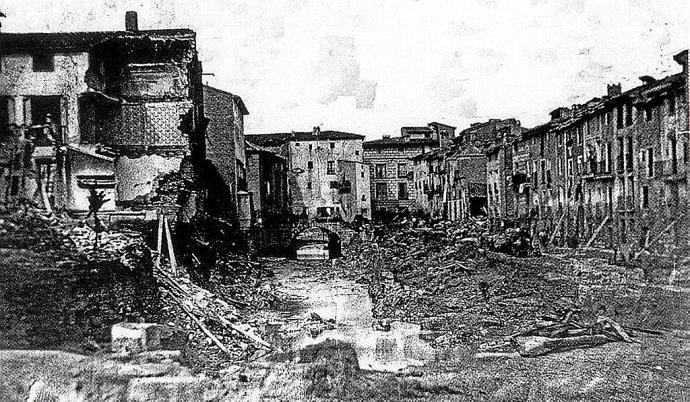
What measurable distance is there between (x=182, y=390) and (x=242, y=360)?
0.50m

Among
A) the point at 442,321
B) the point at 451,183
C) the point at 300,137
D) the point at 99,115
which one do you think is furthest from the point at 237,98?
the point at 442,321

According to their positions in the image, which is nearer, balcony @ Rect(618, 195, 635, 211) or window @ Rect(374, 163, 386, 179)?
balcony @ Rect(618, 195, 635, 211)

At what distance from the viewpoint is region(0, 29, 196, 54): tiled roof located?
538 centimetres

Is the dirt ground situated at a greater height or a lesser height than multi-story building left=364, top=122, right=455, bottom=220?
lesser

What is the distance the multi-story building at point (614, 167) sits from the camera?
5223mm

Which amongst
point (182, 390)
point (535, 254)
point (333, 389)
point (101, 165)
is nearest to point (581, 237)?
point (535, 254)

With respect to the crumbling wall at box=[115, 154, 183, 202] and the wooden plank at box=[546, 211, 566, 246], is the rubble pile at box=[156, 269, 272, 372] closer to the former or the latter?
the crumbling wall at box=[115, 154, 183, 202]

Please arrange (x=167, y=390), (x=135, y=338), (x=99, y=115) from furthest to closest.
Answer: (x=99, y=115)
(x=135, y=338)
(x=167, y=390)

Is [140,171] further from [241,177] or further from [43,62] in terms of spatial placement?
[43,62]

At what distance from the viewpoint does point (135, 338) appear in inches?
202

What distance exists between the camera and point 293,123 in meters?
5.63

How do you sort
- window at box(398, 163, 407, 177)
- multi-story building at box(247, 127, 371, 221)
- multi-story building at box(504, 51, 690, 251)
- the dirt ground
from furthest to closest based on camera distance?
window at box(398, 163, 407, 177) → multi-story building at box(247, 127, 371, 221) → multi-story building at box(504, 51, 690, 251) → the dirt ground

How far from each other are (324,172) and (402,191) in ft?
2.43

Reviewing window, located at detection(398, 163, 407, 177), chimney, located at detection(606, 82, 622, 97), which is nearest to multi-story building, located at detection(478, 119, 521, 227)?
window, located at detection(398, 163, 407, 177)
